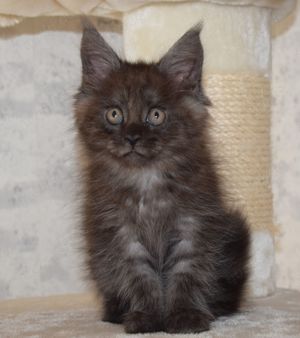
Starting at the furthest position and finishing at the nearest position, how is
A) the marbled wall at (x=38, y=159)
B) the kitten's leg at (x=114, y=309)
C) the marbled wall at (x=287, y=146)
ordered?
the marbled wall at (x=287, y=146) < the marbled wall at (x=38, y=159) < the kitten's leg at (x=114, y=309)

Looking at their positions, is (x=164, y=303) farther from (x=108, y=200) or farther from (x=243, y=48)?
(x=243, y=48)

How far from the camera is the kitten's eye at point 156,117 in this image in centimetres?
167

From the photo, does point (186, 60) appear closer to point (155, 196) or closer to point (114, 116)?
Result: point (114, 116)

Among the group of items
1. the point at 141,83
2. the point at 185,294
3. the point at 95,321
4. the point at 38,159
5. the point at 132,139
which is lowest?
the point at 95,321

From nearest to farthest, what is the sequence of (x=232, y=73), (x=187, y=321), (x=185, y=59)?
(x=187, y=321) < (x=185, y=59) < (x=232, y=73)

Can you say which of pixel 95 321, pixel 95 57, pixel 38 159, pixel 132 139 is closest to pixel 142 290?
pixel 95 321

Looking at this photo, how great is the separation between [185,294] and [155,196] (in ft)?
0.79

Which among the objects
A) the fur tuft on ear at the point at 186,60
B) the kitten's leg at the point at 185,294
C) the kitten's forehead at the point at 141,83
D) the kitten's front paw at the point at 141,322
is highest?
the fur tuft on ear at the point at 186,60

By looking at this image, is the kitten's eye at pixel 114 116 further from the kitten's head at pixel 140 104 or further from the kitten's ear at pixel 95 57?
the kitten's ear at pixel 95 57

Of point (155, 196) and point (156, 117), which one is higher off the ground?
point (156, 117)

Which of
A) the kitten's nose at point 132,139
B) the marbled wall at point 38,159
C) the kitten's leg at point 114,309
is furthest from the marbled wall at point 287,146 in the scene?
the kitten's nose at point 132,139

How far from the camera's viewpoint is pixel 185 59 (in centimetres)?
178

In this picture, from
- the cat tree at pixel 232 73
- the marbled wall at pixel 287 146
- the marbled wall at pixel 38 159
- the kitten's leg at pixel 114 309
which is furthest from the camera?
the marbled wall at pixel 287 146

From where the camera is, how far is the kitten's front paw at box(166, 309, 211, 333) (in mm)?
1599
